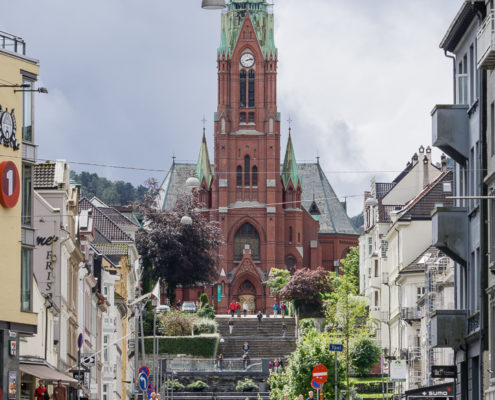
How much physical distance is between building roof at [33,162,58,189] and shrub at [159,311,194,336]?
52.8 m

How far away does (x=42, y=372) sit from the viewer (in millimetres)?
47719

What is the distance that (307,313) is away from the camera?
133125 mm

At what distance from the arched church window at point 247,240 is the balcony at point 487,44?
12597cm

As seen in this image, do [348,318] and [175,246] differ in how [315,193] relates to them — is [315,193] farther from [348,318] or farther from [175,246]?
[348,318]

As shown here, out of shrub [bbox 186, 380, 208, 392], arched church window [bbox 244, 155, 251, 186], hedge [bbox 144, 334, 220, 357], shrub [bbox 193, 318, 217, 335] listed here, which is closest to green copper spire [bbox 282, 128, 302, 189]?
arched church window [bbox 244, 155, 251, 186]

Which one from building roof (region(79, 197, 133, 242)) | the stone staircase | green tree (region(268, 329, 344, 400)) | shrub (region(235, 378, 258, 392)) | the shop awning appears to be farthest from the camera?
the stone staircase

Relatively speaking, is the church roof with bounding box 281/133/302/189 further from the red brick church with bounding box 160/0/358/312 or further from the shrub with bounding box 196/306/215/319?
the shrub with bounding box 196/306/215/319

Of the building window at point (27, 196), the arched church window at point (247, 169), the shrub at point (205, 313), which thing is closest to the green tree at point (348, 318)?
the shrub at point (205, 313)

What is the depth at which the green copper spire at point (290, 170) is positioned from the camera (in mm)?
158750

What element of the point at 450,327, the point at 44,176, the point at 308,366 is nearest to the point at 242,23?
the point at 308,366

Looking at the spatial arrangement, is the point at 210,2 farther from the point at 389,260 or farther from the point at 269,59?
the point at 269,59

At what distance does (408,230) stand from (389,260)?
1023 centimetres

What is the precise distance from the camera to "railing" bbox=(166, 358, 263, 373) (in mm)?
102875

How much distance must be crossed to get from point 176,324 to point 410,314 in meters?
33.0
